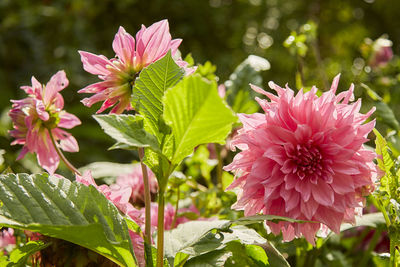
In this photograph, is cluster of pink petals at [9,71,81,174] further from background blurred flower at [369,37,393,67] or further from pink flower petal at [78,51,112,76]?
background blurred flower at [369,37,393,67]

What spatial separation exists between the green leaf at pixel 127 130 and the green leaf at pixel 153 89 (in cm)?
2

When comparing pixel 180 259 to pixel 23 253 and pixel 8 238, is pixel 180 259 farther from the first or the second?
pixel 8 238

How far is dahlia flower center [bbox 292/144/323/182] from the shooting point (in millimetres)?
426

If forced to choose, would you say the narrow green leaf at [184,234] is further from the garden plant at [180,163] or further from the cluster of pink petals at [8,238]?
the cluster of pink petals at [8,238]

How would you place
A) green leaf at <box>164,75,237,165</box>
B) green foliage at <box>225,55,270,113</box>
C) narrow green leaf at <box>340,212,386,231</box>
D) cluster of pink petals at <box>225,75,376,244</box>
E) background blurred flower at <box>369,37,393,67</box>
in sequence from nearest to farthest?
green leaf at <box>164,75,237,165</box> < cluster of pink petals at <box>225,75,376,244</box> < narrow green leaf at <box>340,212,386,231</box> < green foliage at <box>225,55,270,113</box> < background blurred flower at <box>369,37,393,67</box>

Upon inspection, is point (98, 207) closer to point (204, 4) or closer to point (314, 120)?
point (314, 120)

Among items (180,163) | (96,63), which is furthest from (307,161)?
(96,63)

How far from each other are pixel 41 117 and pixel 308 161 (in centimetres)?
31

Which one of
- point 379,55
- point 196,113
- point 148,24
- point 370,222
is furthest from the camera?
point 148,24

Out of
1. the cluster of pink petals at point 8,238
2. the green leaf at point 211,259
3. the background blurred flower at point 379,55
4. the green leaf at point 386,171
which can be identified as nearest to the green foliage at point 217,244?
the green leaf at point 211,259

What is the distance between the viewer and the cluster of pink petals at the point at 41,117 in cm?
54

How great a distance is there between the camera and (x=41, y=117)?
54cm

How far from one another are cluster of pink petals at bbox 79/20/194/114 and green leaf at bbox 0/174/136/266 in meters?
0.10

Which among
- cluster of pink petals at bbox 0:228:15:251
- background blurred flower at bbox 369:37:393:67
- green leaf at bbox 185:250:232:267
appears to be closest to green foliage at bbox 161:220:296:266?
green leaf at bbox 185:250:232:267
